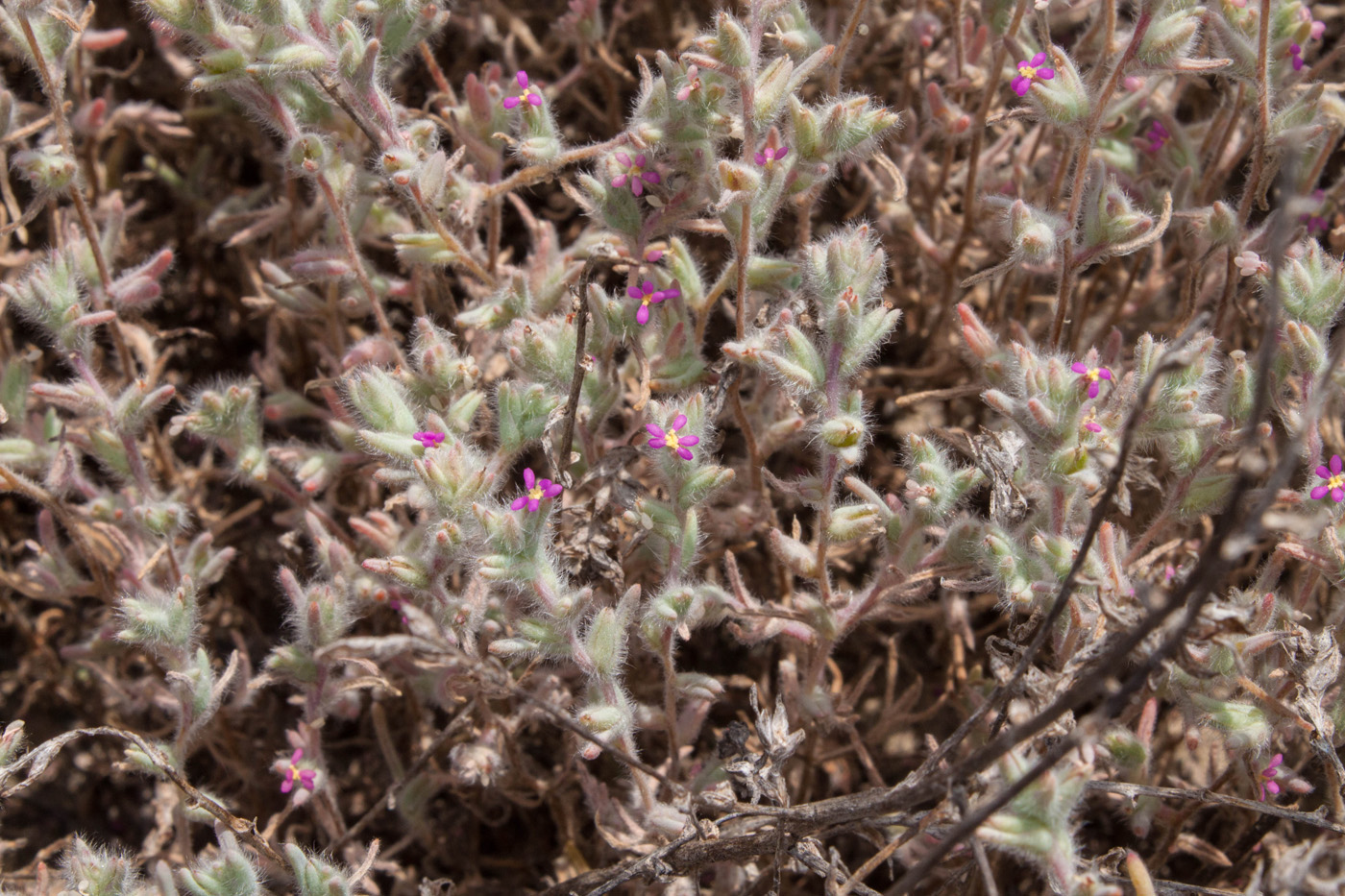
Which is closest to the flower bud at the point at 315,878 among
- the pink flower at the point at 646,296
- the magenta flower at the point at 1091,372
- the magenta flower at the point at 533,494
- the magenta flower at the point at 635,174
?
the magenta flower at the point at 533,494

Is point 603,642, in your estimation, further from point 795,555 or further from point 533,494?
point 795,555

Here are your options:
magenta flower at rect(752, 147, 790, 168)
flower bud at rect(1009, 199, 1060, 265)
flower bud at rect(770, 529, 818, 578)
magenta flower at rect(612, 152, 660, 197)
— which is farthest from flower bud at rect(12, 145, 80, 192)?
flower bud at rect(1009, 199, 1060, 265)

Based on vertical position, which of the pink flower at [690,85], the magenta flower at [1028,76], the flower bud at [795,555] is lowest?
the flower bud at [795,555]

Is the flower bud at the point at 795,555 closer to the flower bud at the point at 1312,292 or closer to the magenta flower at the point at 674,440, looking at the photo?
the magenta flower at the point at 674,440

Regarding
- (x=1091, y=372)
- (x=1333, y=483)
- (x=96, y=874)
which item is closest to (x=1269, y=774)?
(x=1333, y=483)

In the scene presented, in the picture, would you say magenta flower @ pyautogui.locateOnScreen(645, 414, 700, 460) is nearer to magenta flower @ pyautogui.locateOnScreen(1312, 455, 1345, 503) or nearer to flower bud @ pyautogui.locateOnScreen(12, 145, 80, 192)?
magenta flower @ pyautogui.locateOnScreen(1312, 455, 1345, 503)
